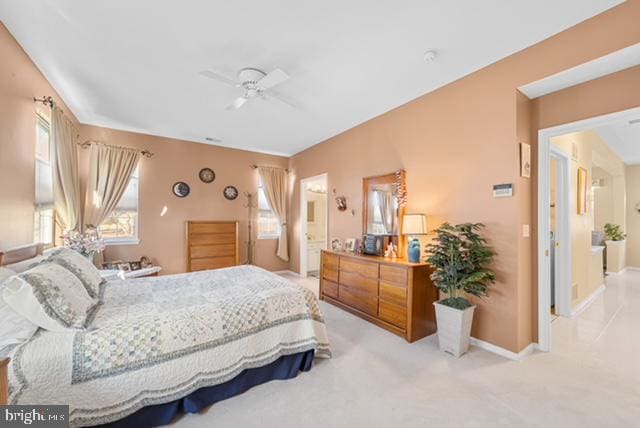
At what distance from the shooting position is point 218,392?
6.32 feet

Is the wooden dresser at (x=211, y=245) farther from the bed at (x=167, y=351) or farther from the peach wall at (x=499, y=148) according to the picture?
the peach wall at (x=499, y=148)

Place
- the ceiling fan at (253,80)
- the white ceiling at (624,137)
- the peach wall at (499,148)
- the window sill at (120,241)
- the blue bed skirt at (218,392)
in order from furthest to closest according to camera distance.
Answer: the window sill at (120,241)
the white ceiling at (624,137)
the ceiling fan at (253,80)
the peach wall at (499,148)
the blue bed skirt at (218,392)

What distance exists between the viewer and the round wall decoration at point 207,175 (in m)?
5.28

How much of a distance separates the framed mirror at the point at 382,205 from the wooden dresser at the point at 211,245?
269 centimetres

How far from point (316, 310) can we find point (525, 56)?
118 inches

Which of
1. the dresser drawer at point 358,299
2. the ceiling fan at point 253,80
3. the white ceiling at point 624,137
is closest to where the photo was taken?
the ceiling fan at point 253,80

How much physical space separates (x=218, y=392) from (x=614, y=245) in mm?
8505

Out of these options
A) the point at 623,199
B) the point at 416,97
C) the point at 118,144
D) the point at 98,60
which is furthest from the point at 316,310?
the point at 623,199

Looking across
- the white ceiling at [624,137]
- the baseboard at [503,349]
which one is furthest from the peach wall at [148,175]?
the white ceiling at [624,137]

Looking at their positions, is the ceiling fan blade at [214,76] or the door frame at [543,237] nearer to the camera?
the ceiling fan blade at [214,76]

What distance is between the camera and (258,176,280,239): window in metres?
6.01

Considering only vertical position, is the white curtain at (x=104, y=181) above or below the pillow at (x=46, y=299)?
above

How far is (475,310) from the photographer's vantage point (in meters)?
2.79

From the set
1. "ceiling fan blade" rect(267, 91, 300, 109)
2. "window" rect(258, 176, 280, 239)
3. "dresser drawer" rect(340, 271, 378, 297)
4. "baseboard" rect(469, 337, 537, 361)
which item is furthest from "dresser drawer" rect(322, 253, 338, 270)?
"window" rect(258, 176, 280, 239)
